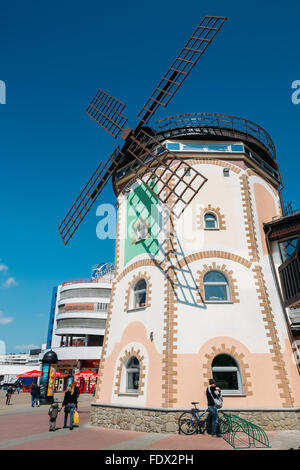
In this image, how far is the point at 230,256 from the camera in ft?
53.7

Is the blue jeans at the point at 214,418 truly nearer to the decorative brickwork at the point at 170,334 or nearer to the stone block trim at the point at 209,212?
the decorative brickwork at the point at 170,334

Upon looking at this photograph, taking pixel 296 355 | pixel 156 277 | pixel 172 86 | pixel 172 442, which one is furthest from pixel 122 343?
pixel 172 86

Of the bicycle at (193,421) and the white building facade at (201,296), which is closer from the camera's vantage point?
the bicycle at (193,421)

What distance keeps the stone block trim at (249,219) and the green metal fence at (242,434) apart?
785 cm

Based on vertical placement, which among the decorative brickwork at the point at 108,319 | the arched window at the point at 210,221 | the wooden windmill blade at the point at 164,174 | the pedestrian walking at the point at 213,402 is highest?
the wooden windmill blade at the point at 164,174

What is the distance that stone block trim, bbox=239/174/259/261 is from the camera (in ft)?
54.7

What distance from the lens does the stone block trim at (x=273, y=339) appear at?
1336cm

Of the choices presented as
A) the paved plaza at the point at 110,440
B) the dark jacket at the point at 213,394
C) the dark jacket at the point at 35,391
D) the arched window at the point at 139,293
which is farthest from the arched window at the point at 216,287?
the dark jacket at the point at 35,391

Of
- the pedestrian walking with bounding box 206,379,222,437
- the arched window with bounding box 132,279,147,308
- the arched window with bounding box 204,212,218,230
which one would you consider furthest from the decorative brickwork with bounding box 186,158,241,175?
the pedestrian walking with bounding box 206,379,222,437

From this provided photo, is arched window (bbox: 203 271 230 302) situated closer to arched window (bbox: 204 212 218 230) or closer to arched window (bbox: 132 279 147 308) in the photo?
arched window (bbox: 204 212 218 230)

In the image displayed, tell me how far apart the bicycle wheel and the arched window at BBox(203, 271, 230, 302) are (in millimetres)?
5204

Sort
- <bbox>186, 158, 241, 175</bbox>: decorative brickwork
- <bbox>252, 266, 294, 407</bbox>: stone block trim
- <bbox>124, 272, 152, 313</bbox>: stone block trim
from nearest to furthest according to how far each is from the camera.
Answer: <bbox>252, 266, 294, 407</bbox>: stone block trim → <bbox>124, 272, 152, 313</bbox>: stone block trim → <bbox>186, 158, 241, 175</bbox>: decorative brickwork
